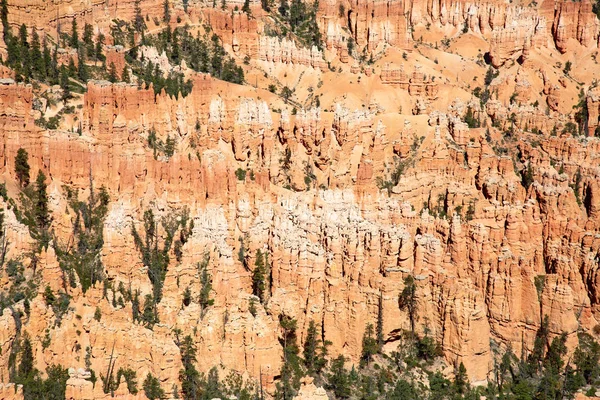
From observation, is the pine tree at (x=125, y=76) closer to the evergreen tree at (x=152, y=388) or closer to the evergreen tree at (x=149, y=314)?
the evergreen tree at (x=149, y=314)

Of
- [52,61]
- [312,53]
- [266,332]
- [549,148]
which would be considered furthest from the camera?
[312,53]

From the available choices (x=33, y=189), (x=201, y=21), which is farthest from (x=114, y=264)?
(x=201, y=21)

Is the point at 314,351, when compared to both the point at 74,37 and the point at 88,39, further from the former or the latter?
the point at 88,39

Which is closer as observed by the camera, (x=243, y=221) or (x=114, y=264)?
(x=114, y=264)

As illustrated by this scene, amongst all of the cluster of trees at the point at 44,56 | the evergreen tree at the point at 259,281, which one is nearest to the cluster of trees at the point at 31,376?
the evergreen tree at the point at 259,281

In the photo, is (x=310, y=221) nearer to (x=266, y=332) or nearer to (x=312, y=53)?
(x=266, y=332)

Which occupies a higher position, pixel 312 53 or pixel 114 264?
pixel 312 53
